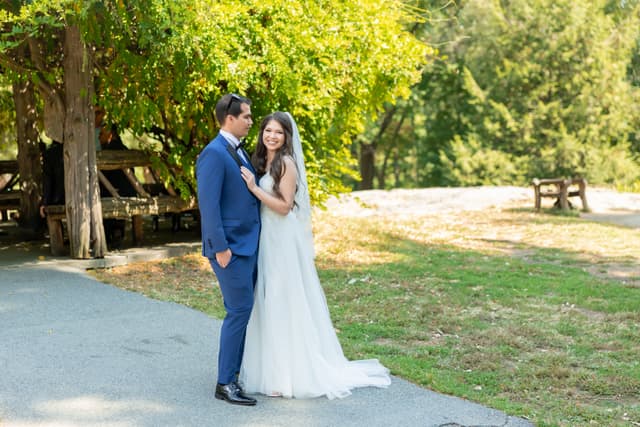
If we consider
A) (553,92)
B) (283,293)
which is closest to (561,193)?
(553,92)

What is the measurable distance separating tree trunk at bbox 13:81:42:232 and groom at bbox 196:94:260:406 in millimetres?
10922

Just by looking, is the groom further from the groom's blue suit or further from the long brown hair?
the long brown hair

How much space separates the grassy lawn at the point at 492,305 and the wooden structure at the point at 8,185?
525 cm

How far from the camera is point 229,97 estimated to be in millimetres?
5492

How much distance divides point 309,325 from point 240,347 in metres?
0.51

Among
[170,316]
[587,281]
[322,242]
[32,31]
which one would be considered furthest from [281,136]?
[322,242]

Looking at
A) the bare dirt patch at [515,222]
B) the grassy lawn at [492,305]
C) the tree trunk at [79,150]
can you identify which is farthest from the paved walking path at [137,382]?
the bare dirt patch at [515,222]

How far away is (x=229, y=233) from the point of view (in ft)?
17.8

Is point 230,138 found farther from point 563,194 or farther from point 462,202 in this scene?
point 462,202

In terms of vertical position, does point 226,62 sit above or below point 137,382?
above

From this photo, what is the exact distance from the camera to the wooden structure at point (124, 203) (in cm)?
1218

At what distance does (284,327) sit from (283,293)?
0.24 metres

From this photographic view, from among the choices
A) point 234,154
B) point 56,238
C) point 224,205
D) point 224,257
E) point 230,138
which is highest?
point 230,138

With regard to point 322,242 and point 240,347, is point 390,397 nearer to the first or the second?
point 240,347
